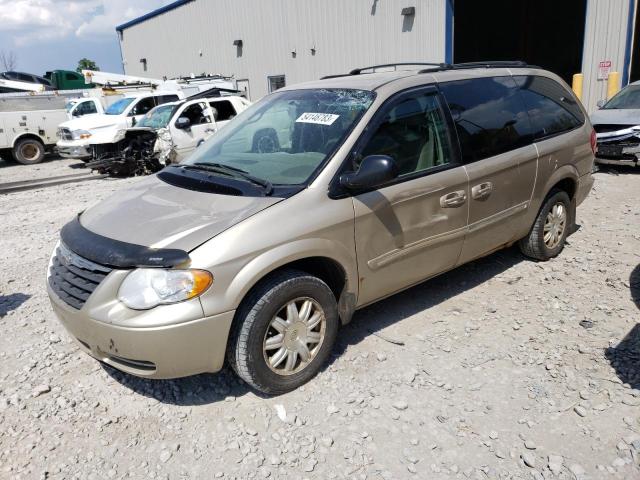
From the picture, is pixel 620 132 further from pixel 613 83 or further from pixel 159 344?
pixel 159 344

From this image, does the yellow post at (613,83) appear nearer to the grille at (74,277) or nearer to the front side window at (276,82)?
the grille at (74,277)

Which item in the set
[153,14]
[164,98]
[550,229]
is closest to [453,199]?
[550,229]

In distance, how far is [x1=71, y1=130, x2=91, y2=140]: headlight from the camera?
13.9m

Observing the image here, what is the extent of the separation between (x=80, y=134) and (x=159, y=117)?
272 centimetres

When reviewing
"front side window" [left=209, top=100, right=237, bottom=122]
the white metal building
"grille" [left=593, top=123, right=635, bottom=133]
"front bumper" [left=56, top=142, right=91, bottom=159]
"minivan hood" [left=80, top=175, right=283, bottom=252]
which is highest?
the white metal building

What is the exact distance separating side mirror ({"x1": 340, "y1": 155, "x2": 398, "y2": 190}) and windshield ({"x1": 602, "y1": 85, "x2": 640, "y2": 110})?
8.65 metres

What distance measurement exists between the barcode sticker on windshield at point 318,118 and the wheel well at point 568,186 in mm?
2522

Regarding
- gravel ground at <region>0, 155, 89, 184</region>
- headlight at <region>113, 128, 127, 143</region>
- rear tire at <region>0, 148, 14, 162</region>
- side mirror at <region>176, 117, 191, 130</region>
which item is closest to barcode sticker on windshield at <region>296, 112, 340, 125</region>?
side mirror at <region>176, 117, 191, 130</region>

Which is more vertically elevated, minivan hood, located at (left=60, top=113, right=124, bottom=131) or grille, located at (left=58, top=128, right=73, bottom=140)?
minivan hood, located at (left=60, top=113, right=124, bottom=131)

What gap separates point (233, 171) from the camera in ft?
11.9

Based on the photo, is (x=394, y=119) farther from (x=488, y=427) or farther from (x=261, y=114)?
(x=488, y=427)

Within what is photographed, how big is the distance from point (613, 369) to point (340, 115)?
242 centimetres

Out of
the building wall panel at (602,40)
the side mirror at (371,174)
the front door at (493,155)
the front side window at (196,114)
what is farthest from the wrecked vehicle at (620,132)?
the front side window at (196,114)

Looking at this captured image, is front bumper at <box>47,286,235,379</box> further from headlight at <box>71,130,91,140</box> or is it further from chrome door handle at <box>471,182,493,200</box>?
headlight at <box>71,130,91,140</box>
